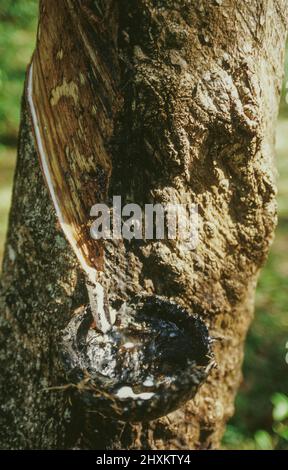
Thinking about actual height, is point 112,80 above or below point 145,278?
above

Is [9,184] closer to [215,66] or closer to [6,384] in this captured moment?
[6,384]

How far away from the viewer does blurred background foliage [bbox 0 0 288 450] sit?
8.91ft

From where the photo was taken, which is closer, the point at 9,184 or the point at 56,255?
the point at 56,255

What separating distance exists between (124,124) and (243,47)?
390mm

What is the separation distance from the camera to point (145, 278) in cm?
147

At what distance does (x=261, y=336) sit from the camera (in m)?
3.30

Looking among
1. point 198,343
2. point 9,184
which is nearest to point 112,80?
point 198,343

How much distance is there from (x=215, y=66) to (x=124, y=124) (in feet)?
0.97

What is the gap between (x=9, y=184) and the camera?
5.07 meters

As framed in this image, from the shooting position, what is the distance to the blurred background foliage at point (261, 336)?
2715 mm

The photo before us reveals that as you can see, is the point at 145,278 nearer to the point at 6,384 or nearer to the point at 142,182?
the point at 142,182
